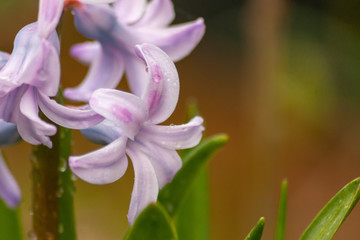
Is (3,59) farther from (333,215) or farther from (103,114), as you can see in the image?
(333,215)

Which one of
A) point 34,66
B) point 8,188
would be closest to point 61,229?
point 8,188

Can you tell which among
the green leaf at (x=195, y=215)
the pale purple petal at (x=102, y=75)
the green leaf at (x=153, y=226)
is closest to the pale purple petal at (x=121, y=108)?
the green leaf at (x=153, y=226)

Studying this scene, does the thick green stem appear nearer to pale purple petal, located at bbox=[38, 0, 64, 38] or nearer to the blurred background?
pale purple petal, located at bbox=[38, 0, 64, 38]

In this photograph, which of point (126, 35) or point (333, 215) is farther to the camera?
point (126, 35)

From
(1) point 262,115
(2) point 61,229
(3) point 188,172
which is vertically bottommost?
(1) point 262,115

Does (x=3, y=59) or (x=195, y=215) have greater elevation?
(x=3, y=59)

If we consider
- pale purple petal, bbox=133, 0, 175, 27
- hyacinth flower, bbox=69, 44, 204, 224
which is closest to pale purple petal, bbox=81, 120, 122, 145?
hyacinth flower, bbox=69, 44, 204, 224

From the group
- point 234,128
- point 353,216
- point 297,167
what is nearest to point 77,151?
point 234,128
